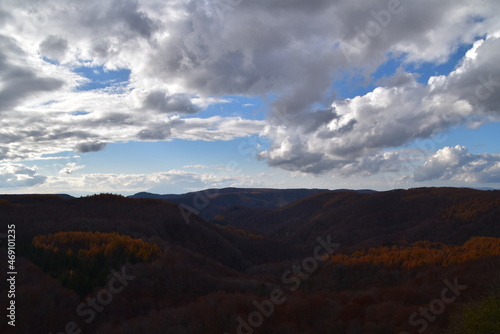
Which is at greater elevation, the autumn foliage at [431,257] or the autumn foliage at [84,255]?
the autumn foliage at [84,255]

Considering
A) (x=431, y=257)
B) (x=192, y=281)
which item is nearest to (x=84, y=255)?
(x=192, y=281)

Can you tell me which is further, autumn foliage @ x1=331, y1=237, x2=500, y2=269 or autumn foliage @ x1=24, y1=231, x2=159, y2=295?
autumn foliage @ x1=331, y1=237, x2=500, y2=269

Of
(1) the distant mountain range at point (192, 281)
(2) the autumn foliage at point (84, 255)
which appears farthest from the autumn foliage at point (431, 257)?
(2) the autumn foliage at point (84, 255)

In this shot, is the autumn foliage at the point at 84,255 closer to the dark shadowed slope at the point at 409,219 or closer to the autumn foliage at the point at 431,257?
the autumn foliage at the point at 431,257

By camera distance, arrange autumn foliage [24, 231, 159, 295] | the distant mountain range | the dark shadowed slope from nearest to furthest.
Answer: the distant mountain range → autumn foliage [24, 231, 159, 295] → the dark shadowed slope

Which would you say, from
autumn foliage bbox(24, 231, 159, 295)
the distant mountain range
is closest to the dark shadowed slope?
the distant mountain range

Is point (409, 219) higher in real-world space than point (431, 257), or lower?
higher

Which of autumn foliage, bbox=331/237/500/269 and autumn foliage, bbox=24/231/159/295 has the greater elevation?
autumn foliage, bbox=24/231/159/295

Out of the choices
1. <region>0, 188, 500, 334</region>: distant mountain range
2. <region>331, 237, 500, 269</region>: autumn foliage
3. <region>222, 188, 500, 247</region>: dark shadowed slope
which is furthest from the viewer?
<region>222, 188, 500, 247</region>: dark shadowed slope

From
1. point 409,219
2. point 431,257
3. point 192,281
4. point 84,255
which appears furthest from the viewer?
point 409,219

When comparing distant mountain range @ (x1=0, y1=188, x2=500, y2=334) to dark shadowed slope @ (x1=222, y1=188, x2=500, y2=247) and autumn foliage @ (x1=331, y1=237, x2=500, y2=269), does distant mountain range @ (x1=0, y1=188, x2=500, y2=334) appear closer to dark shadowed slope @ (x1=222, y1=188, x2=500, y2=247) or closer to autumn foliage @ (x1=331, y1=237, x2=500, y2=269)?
autumn foliage @ (x1=331, y1=237, x2=500, y2=269)

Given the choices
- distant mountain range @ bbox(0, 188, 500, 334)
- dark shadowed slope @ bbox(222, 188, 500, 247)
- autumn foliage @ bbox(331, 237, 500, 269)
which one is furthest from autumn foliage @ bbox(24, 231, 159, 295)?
dark shadowed slope @ bbox(222, 188, 500, 247)

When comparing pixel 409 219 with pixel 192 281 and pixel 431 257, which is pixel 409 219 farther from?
pixel 192 281
